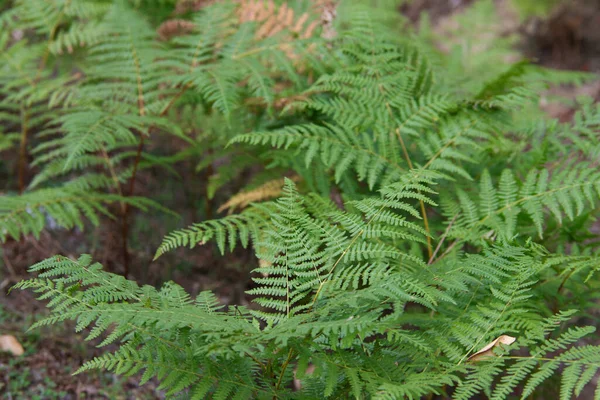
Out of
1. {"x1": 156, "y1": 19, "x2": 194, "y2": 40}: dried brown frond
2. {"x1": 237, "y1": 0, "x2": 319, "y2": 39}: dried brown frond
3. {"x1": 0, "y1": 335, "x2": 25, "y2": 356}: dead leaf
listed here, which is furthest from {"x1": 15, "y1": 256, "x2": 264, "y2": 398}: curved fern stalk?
{"x1": 156, "y1": 19, "x2": 194, "y2": 40}: dried brown frond

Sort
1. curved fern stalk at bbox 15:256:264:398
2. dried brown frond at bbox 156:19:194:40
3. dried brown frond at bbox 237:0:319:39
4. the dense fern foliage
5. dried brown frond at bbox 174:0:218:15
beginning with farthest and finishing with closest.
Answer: dried brown frond at bbox 174:0:218:15, dried brown frond at bbox 156:19:194:40, dried brown frond at bbox 237:0:319:39, the dense fern foliage, curved fern stalk at bbox 15:256:264:398

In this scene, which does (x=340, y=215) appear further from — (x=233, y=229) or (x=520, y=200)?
(x=520, y=200)

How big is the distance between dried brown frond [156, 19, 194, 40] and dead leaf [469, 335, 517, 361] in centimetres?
282

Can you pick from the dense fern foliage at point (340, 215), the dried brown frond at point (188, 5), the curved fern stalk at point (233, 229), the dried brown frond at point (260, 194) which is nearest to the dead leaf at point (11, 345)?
the dense fern foliage at point (340, 215)

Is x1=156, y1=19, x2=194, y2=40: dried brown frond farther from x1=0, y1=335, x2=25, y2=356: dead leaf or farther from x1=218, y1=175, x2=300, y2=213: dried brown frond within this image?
x1=0, y1=335, x2=25, y2=356: dead leaf

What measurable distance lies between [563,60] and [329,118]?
413 cm

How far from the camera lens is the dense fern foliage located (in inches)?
67.3

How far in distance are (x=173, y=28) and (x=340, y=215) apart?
2484 mm

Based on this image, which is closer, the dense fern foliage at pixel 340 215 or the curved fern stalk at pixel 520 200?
the dense fern foliage at pixel 340 215

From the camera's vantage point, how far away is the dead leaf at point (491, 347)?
1.79 meters

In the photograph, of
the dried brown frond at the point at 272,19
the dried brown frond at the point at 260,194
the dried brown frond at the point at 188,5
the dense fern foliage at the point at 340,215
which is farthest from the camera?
the dried brown frond at the point at 188,5

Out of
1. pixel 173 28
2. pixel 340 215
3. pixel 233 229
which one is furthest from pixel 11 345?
pixel 173 28

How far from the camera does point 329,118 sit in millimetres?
2979

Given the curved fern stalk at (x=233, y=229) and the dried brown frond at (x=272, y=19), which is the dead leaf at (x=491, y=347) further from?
the dried brown frond at (x=272, y=19)
